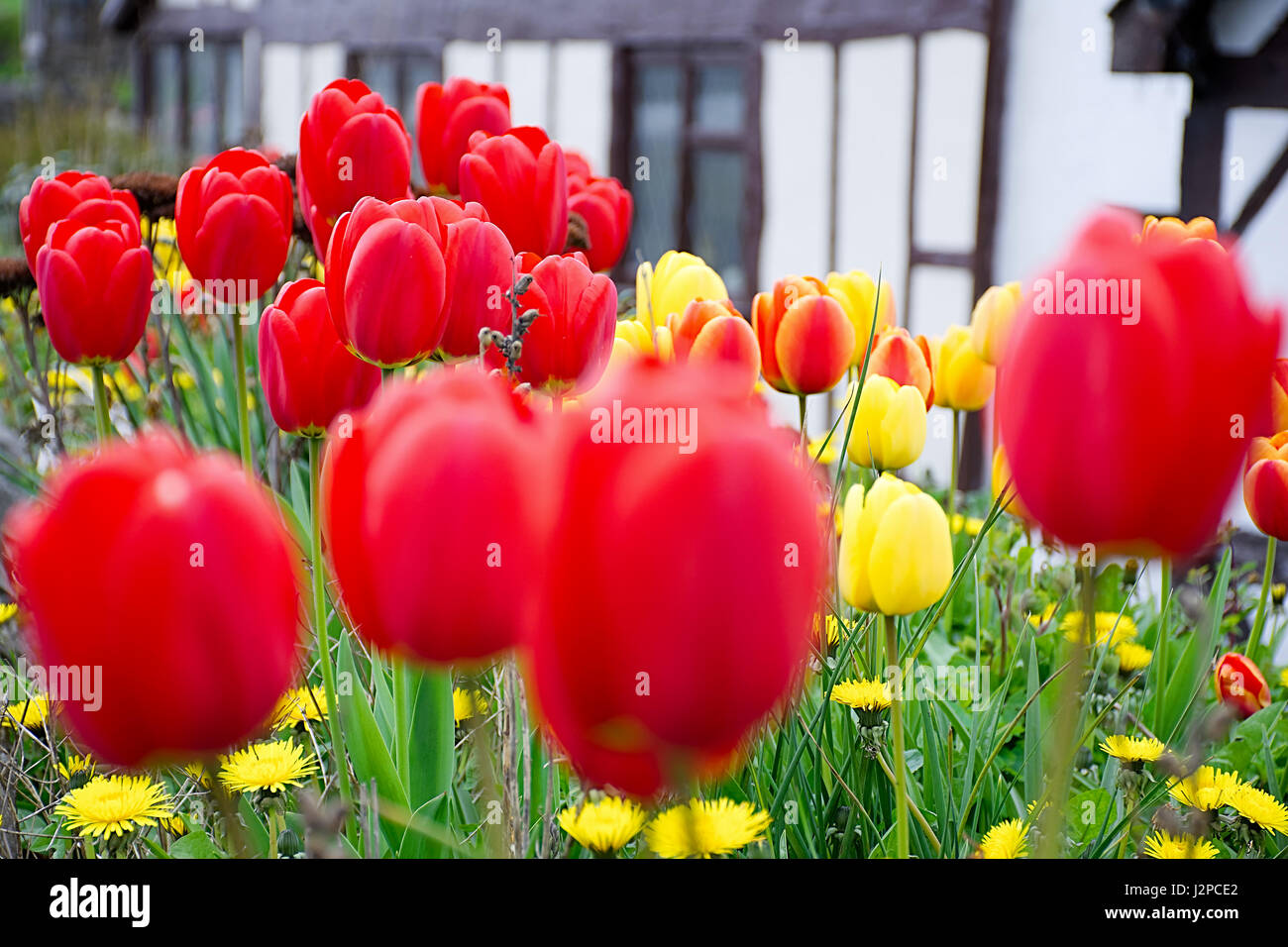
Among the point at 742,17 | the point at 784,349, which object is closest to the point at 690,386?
the point at 784,349

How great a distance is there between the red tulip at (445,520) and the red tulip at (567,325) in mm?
473

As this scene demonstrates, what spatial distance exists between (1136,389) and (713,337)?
55cm

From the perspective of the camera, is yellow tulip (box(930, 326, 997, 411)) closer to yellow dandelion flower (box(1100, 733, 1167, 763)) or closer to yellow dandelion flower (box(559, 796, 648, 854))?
yellow dandelion flower (box(1100, 733, 1167, 763))

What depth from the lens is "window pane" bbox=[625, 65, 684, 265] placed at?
20.3ft

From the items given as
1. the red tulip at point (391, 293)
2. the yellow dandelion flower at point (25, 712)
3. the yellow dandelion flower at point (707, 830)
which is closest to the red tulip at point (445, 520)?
the yellow dandelion flower at point (707, 830)

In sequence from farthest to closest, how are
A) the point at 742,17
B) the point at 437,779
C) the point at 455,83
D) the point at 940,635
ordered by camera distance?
the point at 742,17
the point at 940,635
the point at 455,83
the point at 437,779

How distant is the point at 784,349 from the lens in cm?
116

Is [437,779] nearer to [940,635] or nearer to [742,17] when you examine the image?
[940,635]

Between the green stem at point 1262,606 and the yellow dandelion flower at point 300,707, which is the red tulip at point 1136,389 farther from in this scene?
the green stem at point 1262,606

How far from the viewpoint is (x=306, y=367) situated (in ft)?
3.09

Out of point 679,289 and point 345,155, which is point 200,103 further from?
point 679,289
